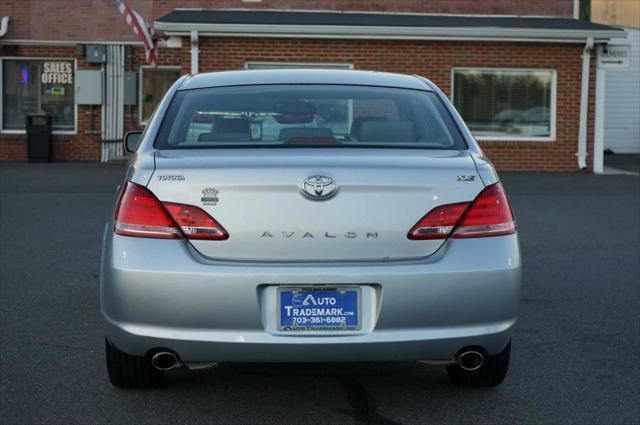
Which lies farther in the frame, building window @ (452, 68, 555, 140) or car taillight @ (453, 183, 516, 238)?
building window @ (452, 68, 555, 140)

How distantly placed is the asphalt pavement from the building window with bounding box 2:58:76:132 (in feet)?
47.4

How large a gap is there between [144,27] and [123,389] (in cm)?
1535

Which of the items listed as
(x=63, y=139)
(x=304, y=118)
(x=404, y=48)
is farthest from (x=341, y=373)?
(x=63, y=139)

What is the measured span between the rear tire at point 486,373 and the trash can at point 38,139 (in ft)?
61.6

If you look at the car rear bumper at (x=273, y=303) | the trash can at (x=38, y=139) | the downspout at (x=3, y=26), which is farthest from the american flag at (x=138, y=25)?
the car rear bumper at (x=273, y=303)

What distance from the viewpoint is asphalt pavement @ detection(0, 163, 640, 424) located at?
4219 mm

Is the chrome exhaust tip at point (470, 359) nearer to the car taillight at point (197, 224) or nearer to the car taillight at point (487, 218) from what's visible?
the car taillight at point (487, 218)

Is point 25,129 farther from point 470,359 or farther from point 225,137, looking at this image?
point 470,359

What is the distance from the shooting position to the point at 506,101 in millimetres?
20094

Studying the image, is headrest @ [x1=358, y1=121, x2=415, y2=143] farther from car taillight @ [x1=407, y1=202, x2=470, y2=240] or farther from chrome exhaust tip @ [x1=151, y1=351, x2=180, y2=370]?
chrome exhaust tip @ [x1=151, y1=351, x2=180, y2=370]

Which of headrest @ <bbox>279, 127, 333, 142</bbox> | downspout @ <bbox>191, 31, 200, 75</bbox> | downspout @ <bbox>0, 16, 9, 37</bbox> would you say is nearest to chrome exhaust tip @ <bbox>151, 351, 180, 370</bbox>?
headrest @ <bbox>279, 127, 333, 142</bbox>

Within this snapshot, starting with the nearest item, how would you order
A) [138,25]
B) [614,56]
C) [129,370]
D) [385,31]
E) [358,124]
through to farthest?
[129,370]
[358,124]
[138,25]
[385,31]
[614,56]

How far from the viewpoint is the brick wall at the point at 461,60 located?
63.7 feet

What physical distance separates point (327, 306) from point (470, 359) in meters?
0.73
